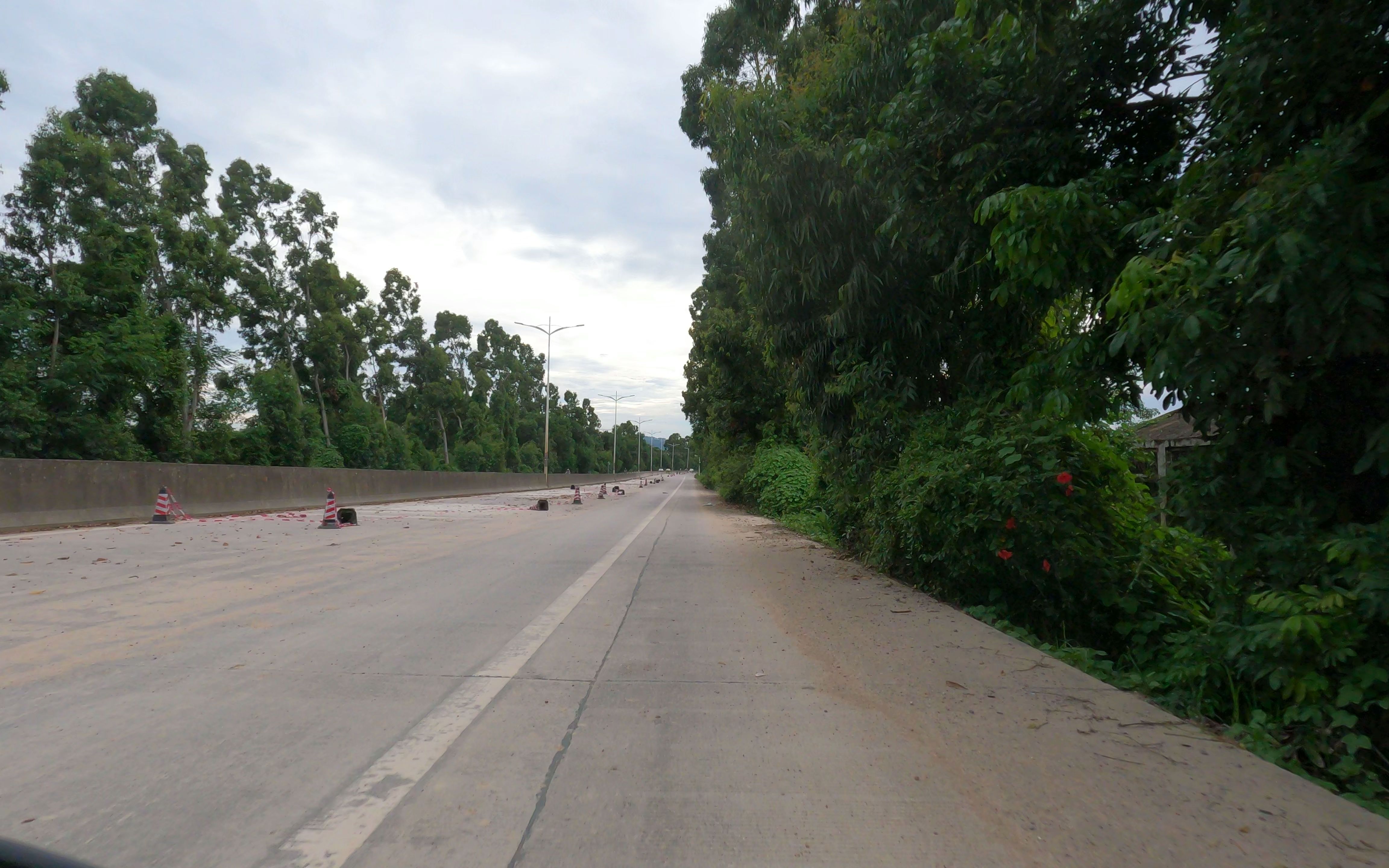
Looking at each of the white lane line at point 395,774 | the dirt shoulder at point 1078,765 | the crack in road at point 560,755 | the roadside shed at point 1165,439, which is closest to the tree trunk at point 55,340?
the crack in road at point 560,755

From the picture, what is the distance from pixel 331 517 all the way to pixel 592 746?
640 inches

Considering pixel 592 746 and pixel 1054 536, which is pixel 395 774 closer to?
pixel 592 746

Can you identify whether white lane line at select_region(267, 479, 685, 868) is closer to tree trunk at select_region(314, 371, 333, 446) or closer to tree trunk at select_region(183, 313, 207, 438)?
tree trunk at select_region(183, 313, 207, 438)

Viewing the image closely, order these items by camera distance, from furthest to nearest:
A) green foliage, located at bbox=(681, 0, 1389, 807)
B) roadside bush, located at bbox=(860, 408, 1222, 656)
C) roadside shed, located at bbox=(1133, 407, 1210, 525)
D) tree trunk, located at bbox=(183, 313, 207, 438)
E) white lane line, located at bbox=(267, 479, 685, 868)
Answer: tree trunk, located at bbox=(183, 313, 207, 438) < roadside bush, located at bbox=(860, 408, 1222, 656) < roadside shed, located at bbox=(1133, 407, 1210, 525) < green foliage, located at bbox=(681, 0, 1389, 807) < white lane line, located at bbox=(267, 479, 685, 868)

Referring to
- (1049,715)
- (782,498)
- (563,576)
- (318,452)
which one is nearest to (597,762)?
(1049,715)

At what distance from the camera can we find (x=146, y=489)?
19.0 metres

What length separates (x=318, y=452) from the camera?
41.8 m

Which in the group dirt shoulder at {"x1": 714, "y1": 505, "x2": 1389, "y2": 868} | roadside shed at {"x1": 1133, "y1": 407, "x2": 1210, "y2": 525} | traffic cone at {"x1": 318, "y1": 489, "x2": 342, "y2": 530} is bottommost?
dirt shoulder at {"x1": 714, "y1": 505, "x2": 1389, "y2": 868}

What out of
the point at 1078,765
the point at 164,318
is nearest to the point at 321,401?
the point at 164,318

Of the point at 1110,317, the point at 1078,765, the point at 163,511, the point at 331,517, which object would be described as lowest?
the point at 1078,765

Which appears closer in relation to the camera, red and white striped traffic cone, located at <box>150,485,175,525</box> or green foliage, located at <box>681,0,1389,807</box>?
green foliage, located at <box>681,0,1389,807</box>

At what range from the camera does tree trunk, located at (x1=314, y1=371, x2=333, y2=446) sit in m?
46.2

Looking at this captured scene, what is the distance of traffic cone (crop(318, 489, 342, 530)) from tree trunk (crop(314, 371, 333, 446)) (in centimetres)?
2877

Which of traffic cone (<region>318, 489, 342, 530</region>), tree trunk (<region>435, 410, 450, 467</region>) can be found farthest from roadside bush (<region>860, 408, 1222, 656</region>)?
tree trunk (<region>435, 410, 450, 467</region>)
